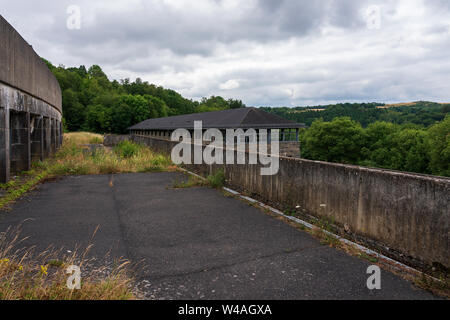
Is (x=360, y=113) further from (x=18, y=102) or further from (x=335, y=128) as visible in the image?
(x=18, y=102)

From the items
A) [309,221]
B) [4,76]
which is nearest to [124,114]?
[4,76]

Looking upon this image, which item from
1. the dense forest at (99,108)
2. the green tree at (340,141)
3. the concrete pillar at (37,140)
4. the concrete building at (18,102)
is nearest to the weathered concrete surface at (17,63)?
the concrete building at (18,102)

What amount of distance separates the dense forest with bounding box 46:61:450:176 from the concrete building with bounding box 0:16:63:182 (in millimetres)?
52664

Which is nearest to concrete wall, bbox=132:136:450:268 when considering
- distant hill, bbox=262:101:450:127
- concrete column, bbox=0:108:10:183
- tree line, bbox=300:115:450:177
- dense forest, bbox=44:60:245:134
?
concrete column, bbox=0:108:10:183

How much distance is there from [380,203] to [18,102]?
37.2 ft

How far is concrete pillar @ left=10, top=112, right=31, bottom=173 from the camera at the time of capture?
38.0 ft

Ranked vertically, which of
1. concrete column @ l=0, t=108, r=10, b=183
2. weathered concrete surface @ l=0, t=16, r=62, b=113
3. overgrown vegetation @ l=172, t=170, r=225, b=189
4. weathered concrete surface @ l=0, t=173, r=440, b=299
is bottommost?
weathered concrete surface @ l=0, t=173, r=440, b=299

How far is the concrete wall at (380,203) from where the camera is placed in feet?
12.9

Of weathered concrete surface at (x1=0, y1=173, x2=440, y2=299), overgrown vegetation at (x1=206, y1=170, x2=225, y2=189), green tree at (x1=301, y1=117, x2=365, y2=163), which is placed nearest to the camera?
weathered concrete surface at (x1=0, y1=173, x2=440, y2=299)

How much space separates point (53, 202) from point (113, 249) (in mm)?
4121

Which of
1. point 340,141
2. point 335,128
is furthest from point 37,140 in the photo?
point 335,128

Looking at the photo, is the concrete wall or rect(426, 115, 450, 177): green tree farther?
rect(426, 115, 450, 177): green tree

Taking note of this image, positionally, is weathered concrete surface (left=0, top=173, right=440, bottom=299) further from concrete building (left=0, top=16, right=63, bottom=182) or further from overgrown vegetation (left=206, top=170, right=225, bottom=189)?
concrete building (left=0, top=16, right=63, bottom=182)
